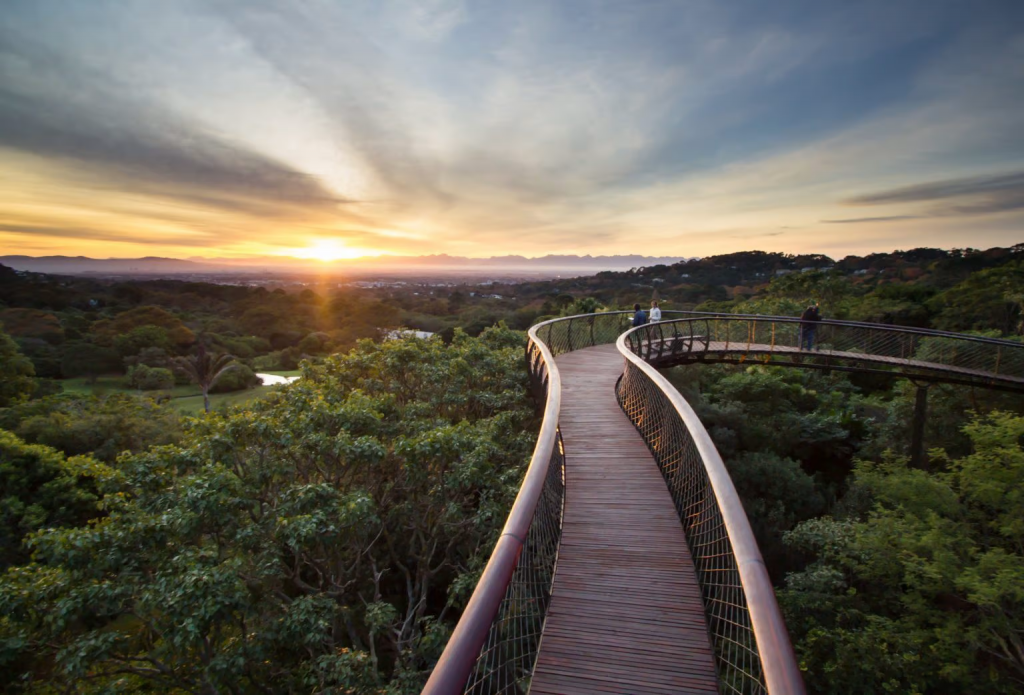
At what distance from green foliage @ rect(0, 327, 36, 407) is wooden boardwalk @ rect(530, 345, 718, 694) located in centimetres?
2972

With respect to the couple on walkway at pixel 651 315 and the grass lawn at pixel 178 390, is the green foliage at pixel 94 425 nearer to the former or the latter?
the couple on walkway at pixel 651 315

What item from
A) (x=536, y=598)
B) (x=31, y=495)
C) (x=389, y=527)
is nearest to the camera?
(x=536, y=598)

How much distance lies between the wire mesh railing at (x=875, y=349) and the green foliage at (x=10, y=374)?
→ 96.9ft

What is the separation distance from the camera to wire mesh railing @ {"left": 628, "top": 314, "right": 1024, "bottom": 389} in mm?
11516

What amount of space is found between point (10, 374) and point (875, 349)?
123 feet

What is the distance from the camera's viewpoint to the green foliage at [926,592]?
6.79 metres

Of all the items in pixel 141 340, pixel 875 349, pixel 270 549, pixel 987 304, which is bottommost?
pixel 141 340

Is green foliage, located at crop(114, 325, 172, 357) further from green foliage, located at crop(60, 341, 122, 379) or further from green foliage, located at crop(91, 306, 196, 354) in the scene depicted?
green foliage, located at crop(60, 341, 122, 379)

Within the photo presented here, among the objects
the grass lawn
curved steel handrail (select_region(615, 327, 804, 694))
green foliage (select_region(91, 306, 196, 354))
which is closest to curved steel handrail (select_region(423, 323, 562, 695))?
curved steel handrail (select_region(615, 327, 804, 694))

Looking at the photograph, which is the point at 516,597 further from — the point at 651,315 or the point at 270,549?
the point at 651,315

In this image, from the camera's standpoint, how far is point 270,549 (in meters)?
6.74

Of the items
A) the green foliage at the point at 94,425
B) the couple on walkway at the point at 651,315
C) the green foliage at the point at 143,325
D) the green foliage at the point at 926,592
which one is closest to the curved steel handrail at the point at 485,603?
the green foliage at the point at 926,592

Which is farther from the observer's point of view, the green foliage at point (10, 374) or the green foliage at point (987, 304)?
the green foliage at point (987, 304)

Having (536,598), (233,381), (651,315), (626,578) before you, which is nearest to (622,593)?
(626,578)
